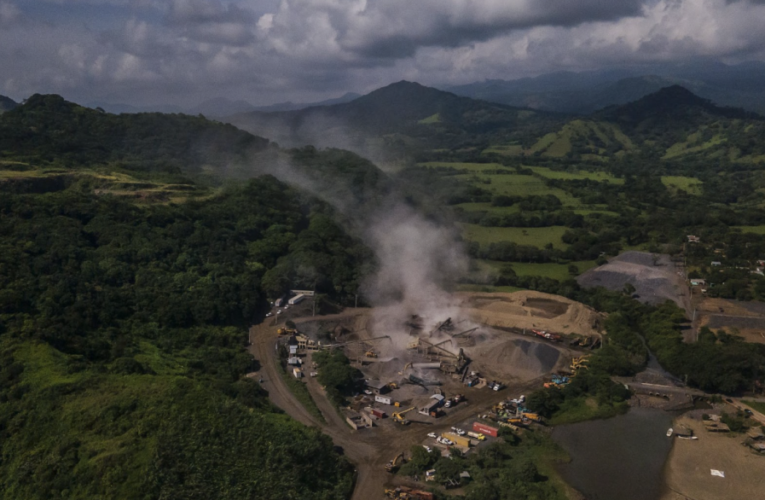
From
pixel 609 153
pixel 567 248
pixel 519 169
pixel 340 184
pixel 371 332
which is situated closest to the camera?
pixel 371 332

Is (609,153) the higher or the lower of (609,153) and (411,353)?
the higher

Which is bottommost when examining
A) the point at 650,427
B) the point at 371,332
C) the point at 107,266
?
the point at 650,427

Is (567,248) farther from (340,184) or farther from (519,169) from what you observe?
(519,169)

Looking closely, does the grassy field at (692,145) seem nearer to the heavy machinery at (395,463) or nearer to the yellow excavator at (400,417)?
the yellow excavator at (400,417)

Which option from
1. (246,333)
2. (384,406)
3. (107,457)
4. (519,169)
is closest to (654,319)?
(384,406)

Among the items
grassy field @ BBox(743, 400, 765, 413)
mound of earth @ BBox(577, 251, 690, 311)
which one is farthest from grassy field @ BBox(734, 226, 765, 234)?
grassy field @ BBox(743, 400, 765, 413)

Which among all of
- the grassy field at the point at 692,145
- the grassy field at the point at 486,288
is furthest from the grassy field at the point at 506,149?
the grassy field at the point at 486,288
